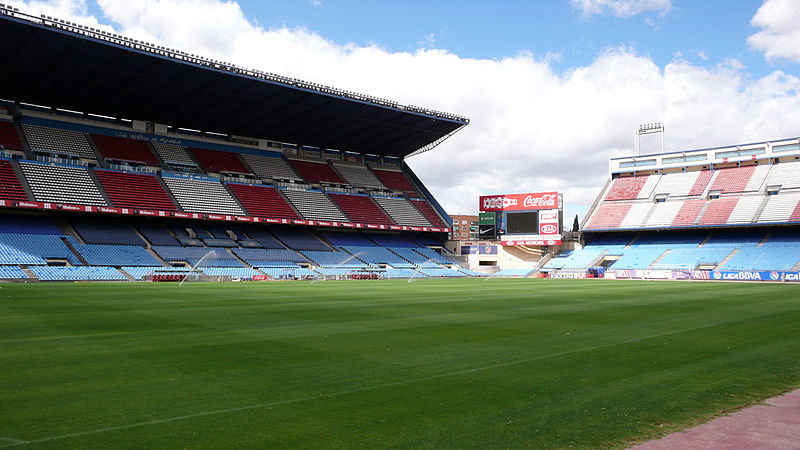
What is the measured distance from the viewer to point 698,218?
216 ft

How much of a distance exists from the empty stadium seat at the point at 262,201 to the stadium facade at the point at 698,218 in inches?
1362

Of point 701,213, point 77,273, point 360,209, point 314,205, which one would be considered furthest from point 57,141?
point 701,213

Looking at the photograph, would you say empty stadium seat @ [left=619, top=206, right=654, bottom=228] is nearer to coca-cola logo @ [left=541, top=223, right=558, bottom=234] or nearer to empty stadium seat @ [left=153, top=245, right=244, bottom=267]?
coca-cola logo @ [left=541, top=223, right=558, bottom=234]

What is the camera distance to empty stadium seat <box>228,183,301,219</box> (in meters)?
61.6

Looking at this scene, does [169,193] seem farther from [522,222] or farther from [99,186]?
[522,222]

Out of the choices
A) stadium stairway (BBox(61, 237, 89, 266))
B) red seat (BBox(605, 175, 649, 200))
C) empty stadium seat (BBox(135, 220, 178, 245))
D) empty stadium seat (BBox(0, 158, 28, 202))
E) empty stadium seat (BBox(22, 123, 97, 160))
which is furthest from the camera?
red seat (BBox(605, 175, 649, 200))

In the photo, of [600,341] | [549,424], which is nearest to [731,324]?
[600,341]

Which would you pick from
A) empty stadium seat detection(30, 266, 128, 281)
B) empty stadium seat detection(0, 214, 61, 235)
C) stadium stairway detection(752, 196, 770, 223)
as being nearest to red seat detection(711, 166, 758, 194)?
stadium stairway detection(752, 196, 770, 223)

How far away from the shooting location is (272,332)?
14172 mm

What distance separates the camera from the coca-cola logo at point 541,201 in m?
70.4

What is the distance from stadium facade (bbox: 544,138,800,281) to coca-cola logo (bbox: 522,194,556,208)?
7.90 metres

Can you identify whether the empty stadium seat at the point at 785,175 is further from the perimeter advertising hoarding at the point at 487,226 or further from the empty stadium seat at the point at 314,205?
the empty stadium seat at the point at 314,205

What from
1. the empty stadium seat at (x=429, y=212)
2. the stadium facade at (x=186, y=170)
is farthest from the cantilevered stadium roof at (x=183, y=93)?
the empty stadium seat at (x=429, y=212)

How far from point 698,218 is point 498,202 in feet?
82.5
